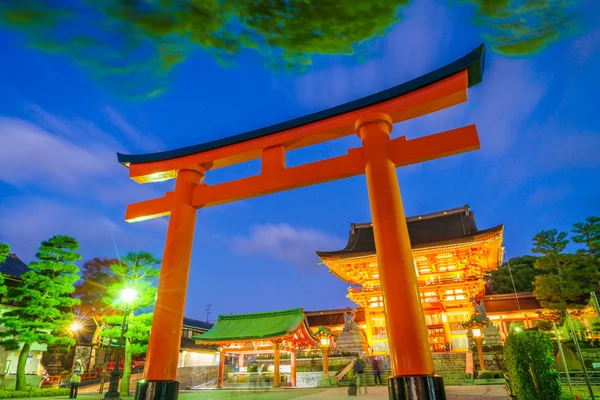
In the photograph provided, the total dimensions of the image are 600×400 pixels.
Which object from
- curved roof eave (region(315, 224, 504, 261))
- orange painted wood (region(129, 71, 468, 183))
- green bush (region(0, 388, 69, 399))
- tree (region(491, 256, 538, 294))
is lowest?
green bush (region(0, 388, 69, 399))

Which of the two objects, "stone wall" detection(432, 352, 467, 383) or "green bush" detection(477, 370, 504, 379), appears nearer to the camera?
"green bush" detection(477, 370, 504, 379)

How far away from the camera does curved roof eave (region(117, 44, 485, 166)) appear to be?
207 inches

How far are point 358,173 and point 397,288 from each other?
215cm

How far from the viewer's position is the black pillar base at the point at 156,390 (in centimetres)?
525

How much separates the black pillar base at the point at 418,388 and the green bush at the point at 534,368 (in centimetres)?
235

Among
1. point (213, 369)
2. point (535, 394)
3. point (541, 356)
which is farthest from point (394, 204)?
point (213, 369)

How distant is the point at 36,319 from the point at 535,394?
21.4 meters

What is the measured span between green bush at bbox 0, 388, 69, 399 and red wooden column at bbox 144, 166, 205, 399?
47.9 feet

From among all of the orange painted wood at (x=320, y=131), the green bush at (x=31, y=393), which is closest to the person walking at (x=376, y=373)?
the orange painted wood at (x=320, y=131)

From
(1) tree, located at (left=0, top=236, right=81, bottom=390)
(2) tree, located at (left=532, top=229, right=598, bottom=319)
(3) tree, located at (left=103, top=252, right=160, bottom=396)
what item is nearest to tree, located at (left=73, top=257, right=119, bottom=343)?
(1) tree, located at (left=0, top=236, right=81, bottom=390)

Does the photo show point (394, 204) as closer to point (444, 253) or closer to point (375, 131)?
point (375, 131)

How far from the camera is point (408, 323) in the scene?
4.18 meters

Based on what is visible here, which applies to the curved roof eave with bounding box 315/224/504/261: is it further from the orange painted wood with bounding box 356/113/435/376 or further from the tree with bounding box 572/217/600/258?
the orange painted wood with bounding box 356/113/435/376

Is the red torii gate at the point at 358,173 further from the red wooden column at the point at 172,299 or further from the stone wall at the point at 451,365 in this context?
the stone wall at the point at 451,365
